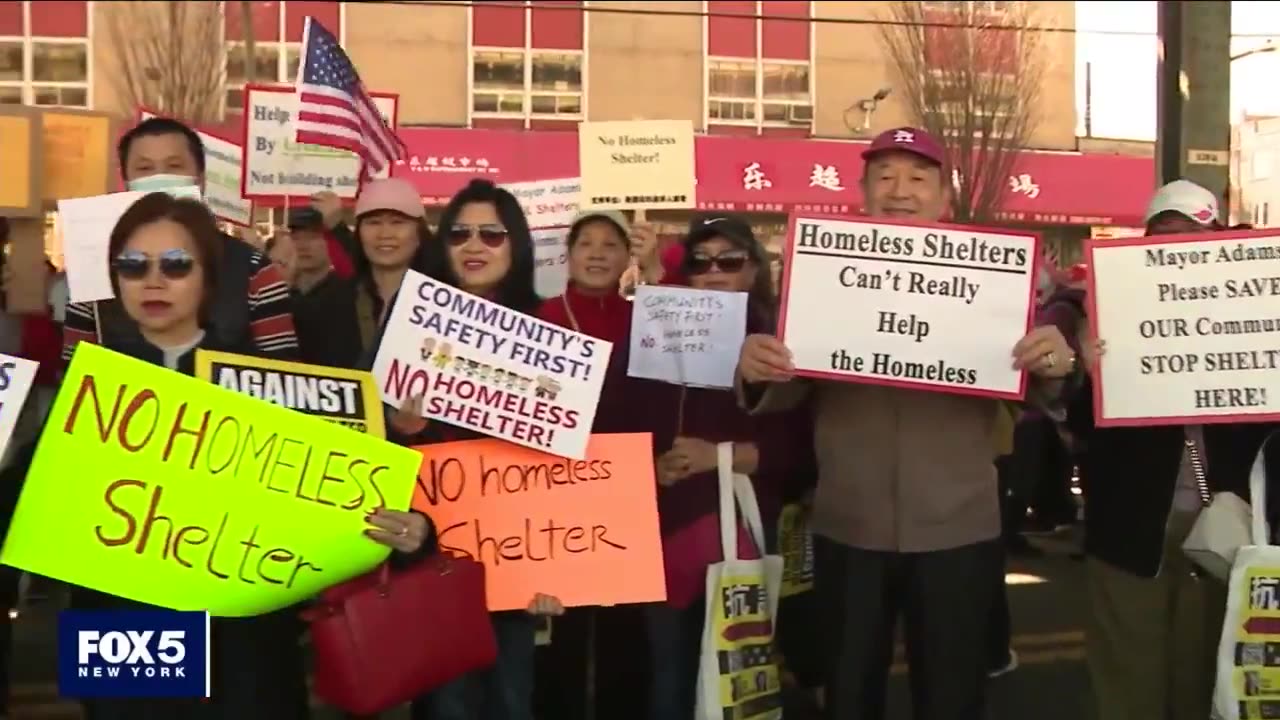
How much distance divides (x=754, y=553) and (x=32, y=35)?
2104 centimetres

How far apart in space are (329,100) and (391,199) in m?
2.34

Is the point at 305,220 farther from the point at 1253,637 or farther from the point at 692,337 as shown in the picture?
the point at 1253,637

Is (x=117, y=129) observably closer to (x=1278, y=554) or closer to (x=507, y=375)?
(x=507, y=375)

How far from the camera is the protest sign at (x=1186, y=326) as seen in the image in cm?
373

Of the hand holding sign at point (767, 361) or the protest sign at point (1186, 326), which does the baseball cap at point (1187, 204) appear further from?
the hand holding sign at point (767, 361)

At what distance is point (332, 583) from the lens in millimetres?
2990

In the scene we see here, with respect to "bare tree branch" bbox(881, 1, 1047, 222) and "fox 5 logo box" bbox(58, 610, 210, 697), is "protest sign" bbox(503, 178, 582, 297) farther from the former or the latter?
"bare tree branch" bbox(881, 1, 1047, 222)

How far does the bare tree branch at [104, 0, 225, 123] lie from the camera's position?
60.7 ft

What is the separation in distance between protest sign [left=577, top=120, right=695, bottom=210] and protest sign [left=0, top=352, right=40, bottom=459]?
16.7ft

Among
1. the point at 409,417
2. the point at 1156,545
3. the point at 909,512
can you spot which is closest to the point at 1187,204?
the point at 1156,545

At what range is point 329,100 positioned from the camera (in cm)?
658

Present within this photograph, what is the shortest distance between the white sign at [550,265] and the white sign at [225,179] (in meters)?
1.74

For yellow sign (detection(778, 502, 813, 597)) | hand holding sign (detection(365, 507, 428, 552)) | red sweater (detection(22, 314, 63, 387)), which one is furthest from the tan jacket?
red sweater (detection(22, 314, 63, 387))

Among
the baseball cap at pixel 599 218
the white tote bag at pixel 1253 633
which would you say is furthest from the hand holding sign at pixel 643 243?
the white tote bag at pixel 1253 633
